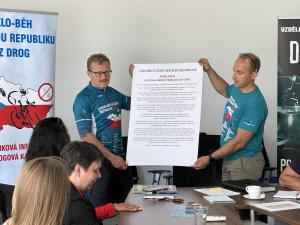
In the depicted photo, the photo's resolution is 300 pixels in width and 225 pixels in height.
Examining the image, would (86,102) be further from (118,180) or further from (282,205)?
(282,205)

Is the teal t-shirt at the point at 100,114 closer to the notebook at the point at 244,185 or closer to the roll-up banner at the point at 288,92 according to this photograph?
the notebook at the point at 244,185

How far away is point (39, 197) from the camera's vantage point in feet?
4.60

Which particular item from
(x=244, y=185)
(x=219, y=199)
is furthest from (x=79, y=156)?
(x=244, y=185)

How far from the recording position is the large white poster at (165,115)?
3.82 metres

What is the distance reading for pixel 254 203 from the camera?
2812 millimetres

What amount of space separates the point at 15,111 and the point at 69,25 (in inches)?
45.3

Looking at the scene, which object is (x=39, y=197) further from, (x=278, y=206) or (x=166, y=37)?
(x=166, y=37)

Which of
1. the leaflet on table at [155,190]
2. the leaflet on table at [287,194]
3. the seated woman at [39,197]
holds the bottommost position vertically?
the leaflet on table at [155,190]

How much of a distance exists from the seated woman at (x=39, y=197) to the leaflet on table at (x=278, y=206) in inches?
60.1

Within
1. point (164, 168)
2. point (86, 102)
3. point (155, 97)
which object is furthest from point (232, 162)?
point (164, 168)

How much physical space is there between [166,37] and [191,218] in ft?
9.79

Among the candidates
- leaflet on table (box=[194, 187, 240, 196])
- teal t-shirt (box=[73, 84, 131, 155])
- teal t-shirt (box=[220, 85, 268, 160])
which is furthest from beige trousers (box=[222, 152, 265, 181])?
teal t-shirt (box=[73, 84, 131, 155])

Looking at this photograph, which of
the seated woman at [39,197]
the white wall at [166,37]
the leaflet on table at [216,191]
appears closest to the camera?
the seated woman at [39,197]

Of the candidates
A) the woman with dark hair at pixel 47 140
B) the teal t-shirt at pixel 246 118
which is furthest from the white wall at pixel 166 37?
the woman with dark hair at pixel 47 140
